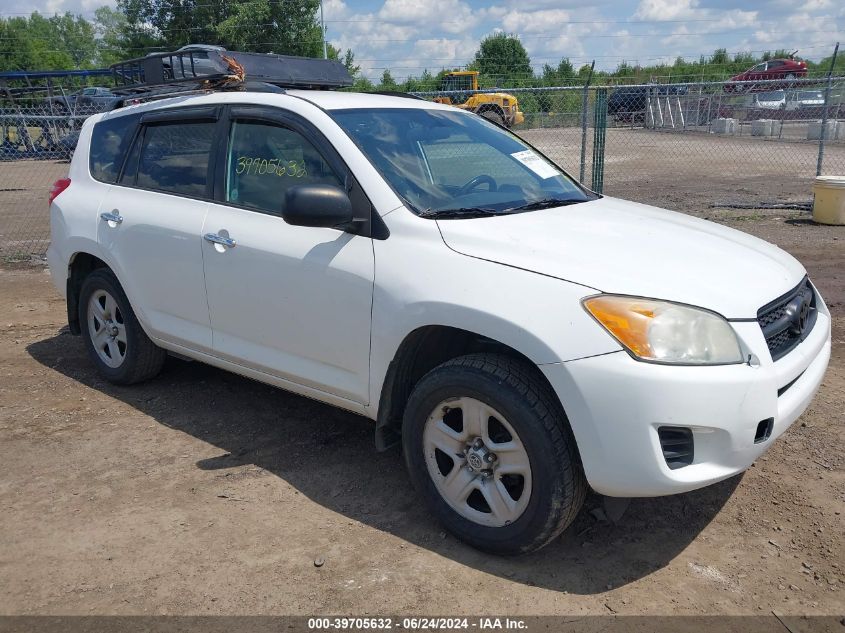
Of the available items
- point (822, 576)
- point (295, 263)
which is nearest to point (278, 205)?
point (295, 263)

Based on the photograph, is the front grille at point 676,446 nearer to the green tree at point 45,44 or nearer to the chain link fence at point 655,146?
the chain link fence at point 655,146

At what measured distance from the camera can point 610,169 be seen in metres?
18.7

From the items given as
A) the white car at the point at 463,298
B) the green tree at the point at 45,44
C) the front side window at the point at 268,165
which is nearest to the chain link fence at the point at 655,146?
the white car at the point at 463,298

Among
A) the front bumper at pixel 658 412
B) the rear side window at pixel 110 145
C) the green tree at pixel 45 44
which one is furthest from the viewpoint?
the green tree at pixel 45 44

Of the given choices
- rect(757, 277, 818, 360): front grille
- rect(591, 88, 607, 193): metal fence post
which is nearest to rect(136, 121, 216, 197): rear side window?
rect(757, 277, 818, 360): front grille

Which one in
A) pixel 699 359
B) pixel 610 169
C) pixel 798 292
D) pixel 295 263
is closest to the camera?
pixel 699 359

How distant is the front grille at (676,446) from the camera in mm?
2795

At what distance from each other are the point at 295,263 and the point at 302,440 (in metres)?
1.19

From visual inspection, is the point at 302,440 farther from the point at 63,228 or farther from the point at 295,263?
the point at 63,228

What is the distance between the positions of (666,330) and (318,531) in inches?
68.0

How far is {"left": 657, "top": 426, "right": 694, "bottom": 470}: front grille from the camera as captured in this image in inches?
110

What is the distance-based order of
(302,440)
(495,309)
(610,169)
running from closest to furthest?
(495,309)
(302,440)
(610,169)

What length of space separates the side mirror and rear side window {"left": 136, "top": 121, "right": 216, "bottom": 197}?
1.11m

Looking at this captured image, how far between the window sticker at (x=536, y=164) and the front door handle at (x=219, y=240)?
1584 millimetres
